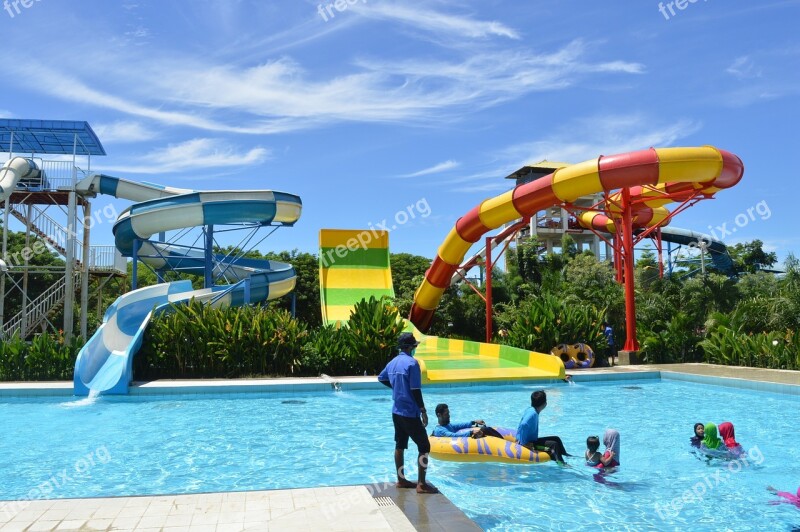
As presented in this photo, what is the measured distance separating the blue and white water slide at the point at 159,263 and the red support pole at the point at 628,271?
8529 millimetres

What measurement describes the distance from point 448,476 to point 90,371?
805 centimetres

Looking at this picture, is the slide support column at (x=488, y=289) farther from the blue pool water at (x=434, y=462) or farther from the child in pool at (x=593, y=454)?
the child in pool at (x=593, y=454)

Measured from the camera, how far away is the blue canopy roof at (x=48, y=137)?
18641 mm

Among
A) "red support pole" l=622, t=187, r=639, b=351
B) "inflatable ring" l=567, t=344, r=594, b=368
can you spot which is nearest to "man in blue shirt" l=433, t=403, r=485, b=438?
"inflatable ring" l=567, t=344, r=594, b=368

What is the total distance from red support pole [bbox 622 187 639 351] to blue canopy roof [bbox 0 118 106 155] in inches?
614

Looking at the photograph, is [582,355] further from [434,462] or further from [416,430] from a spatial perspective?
[416,430]

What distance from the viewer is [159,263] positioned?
2122 centimetres

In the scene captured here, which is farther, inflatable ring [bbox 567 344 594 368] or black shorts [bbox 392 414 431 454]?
inflatable ring [bbox 567 344 594 368]

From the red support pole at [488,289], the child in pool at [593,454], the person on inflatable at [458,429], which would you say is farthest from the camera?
the red support pole at [488,289]

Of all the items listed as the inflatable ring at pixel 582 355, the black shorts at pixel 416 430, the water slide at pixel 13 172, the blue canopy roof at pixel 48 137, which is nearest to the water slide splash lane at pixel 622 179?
the inflatable ring at pixel 582 355

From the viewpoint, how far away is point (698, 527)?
4.63m

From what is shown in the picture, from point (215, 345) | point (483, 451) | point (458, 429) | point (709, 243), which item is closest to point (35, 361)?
point (215, 345)

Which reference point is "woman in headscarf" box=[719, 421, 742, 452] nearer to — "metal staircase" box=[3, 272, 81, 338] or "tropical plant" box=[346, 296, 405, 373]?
"tropical plant" box=[346, 296, 405, 373]

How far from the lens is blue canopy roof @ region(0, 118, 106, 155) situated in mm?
18641
